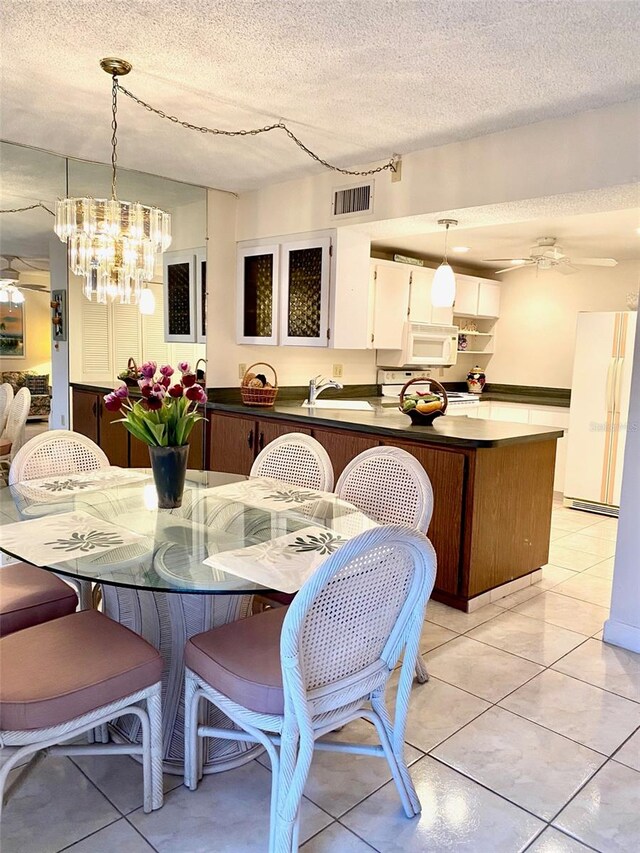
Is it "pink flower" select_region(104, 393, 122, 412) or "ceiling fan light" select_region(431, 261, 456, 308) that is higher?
"ceiling fan light" select_region(431, 261, 456, 308)

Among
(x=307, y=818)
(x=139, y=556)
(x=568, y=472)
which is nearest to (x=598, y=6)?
(x=139, y=556)

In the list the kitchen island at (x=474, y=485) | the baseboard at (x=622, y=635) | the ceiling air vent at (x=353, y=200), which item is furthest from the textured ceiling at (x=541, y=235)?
the baseboard at (x=622, y=635)

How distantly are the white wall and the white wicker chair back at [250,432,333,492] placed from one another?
4136 mm

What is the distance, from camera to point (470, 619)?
3.12 m

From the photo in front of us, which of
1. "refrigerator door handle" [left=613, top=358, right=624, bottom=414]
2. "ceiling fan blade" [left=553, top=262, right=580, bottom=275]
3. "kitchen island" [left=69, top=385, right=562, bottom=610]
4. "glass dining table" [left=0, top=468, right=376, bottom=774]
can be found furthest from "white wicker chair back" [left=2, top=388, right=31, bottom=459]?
"ceiling fan blade" [left=553, top=262, right=580, bottom=275]

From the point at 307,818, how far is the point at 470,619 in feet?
5.20

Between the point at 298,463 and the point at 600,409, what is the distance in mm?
3307

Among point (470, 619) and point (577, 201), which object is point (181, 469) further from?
point (577, 201)

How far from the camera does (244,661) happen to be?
167 cm

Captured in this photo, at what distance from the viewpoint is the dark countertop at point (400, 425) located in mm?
3195

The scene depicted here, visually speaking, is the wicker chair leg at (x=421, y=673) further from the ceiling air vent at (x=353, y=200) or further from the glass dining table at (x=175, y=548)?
the ceiling air vent at (x=353, y=200)

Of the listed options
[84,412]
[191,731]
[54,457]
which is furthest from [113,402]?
[84,412]

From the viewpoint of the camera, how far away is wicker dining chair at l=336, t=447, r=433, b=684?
92.9 inches

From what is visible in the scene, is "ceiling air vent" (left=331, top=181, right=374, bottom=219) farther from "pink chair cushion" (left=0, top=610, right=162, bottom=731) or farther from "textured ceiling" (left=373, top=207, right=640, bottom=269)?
"pink chair cushion" (left=0, top=610, right=162, bottom=731)
